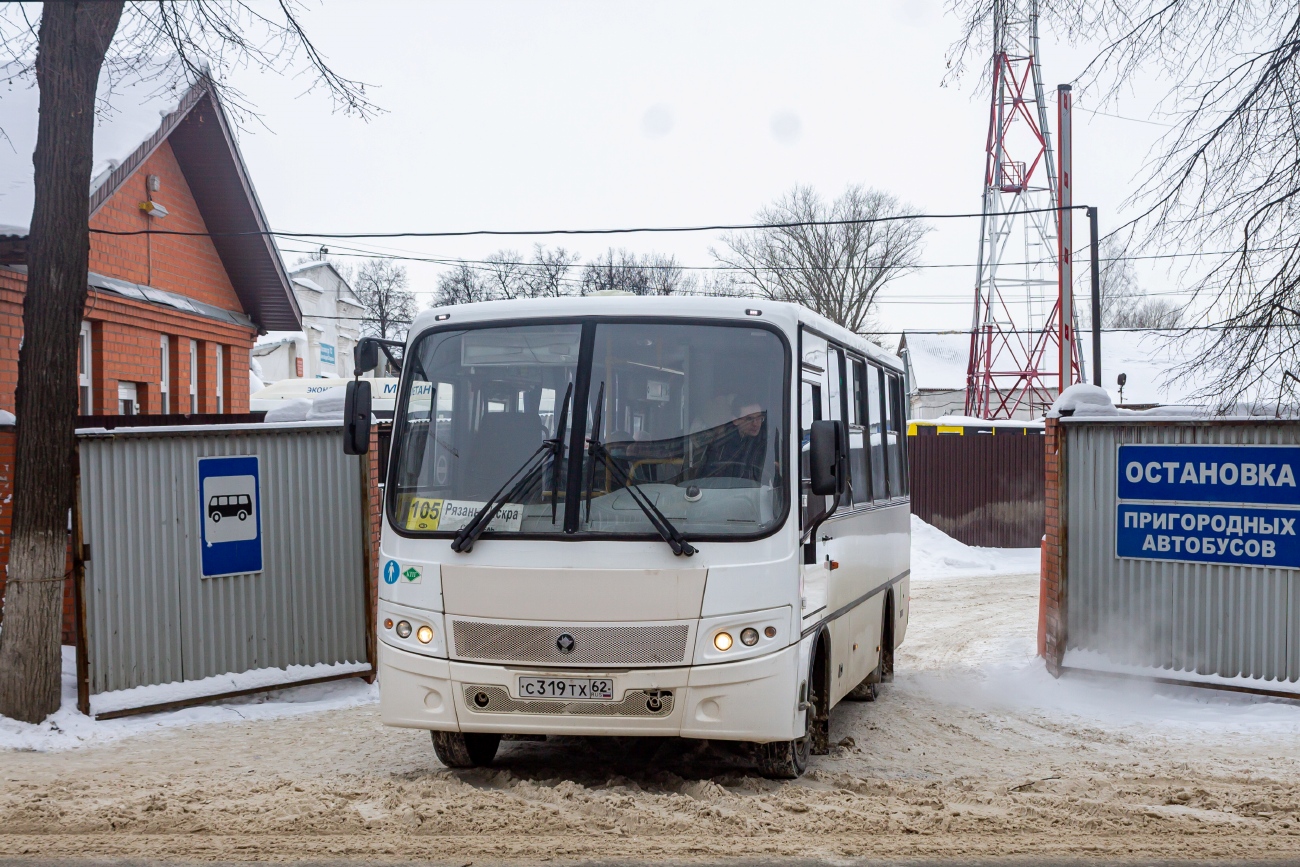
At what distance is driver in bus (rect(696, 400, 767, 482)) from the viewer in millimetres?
6359

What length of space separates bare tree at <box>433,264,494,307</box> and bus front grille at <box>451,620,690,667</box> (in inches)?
1936

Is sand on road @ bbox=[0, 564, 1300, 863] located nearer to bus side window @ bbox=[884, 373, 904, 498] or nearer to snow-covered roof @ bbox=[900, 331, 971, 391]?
bus side window @ bbox=[884, 373, 904, 498]

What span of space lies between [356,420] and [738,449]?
223cm

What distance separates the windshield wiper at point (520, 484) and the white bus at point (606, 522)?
0.04 ft

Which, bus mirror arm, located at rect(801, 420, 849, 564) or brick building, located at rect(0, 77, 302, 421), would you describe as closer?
bus mirror arm, located at rect(801, 420, 849, 564)

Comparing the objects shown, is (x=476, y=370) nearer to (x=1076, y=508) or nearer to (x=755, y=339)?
(x=755, y=339)

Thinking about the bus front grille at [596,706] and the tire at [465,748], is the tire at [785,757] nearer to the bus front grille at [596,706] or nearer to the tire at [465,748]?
the bus front grille at [596,706]

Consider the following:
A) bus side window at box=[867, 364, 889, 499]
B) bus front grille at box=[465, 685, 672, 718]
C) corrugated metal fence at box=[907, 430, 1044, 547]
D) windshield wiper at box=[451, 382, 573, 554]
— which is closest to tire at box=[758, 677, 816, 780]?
bus front grille at box=[465, 685, 672, 718]

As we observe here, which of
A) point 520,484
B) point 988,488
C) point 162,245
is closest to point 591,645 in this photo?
point 520,484

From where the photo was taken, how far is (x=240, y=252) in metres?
20.8

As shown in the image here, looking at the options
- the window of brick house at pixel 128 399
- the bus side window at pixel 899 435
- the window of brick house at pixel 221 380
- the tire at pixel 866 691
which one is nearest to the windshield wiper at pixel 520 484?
the tire at pixel 866 691

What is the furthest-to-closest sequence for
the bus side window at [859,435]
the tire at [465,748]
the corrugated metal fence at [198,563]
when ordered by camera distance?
the corrugated metal fence at [198,563], the bus side window at [859,435], the tire at [465,748]

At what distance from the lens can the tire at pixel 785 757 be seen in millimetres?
6625

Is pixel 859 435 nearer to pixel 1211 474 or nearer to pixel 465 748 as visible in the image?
pixel 1211 474
